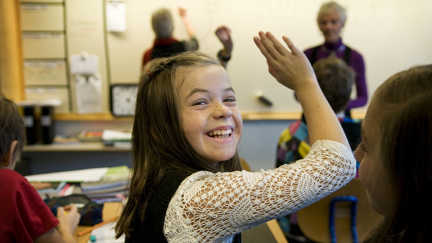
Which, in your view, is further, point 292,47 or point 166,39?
point 166,39

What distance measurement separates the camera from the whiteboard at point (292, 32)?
106 inches

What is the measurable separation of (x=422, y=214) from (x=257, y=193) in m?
0.22

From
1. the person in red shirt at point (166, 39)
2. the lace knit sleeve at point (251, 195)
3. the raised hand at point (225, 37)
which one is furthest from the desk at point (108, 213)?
the person in red shirt at point (166, 39)

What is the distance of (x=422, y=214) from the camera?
428mm

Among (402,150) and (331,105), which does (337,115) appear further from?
(402,150)

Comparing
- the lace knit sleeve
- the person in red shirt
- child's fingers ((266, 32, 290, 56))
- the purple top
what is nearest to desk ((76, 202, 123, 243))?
the lace knit sleeve

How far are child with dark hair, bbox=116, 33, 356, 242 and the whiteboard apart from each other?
199cm

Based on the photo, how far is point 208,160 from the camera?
713mm

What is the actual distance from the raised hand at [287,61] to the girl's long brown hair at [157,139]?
0.17 m

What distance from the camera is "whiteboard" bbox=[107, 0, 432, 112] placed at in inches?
106

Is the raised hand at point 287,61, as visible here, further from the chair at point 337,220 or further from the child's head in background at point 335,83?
A: the chair at point 337,220

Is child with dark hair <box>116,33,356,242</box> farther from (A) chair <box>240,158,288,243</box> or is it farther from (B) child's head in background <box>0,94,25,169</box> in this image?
(B) child's head in background <box>0,94,25,169</box>

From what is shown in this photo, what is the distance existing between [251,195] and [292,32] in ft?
7.76

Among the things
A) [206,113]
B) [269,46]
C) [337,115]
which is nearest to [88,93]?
[337,115]
